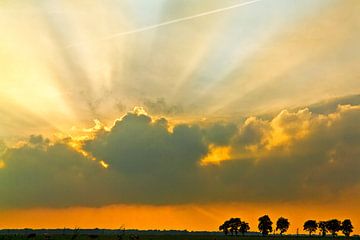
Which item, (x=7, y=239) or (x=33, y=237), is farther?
(x=33, y=237)

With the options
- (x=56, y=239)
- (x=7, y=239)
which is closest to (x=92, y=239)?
(x=56, y=239)

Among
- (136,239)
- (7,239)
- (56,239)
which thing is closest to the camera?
(7,239)

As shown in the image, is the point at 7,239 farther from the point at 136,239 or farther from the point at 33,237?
the point at 136,239

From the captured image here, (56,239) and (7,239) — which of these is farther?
(56,239)

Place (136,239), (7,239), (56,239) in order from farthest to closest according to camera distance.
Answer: (136,239) → (56,239) → (7,239)

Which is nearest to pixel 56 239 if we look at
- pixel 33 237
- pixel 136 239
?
pixel 33 237

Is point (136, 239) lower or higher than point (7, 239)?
higher

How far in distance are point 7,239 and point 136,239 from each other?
32.9m

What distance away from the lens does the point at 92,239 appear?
4555 inches

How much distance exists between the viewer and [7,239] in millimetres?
96938

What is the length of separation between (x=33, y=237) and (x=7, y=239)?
55.4ft

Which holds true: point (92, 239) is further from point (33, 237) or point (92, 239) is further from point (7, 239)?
point (7, 239)

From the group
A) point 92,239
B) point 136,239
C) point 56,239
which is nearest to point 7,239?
point 56,239

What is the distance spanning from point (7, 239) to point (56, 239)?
45.3 feet
